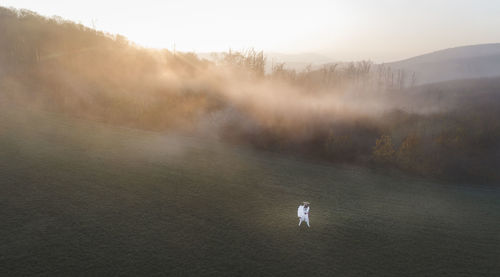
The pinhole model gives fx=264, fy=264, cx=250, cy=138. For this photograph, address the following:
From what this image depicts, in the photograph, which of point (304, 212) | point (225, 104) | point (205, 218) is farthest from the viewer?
point (225, 104)

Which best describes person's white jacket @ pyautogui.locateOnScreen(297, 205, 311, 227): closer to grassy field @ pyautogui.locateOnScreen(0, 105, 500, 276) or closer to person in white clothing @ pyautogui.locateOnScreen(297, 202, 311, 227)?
person in white clothing @ pyautogui.locateOnScreen(297, 202, 311, 227)

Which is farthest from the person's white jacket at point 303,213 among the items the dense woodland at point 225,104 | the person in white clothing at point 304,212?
the dense woodland at point 225,104

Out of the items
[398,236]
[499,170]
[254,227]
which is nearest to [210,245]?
[254,227]

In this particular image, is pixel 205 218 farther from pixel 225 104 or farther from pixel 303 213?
pixel 225 104

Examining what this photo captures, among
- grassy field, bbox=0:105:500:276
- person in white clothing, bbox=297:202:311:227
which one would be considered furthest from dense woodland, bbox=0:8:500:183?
person in white clothing, bbox=297:202:311:227

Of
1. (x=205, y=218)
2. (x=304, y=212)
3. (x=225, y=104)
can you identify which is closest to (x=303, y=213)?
(x=304, y=212)

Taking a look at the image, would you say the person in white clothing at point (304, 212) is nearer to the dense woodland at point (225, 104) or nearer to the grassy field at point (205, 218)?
the grassy field at point (205, 218)
